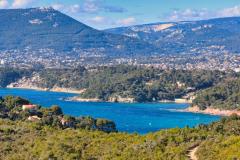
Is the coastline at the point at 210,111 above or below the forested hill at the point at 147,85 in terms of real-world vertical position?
below

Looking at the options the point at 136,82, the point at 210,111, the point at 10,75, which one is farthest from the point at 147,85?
the point at 10,75

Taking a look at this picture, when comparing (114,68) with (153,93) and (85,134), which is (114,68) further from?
(85,134)

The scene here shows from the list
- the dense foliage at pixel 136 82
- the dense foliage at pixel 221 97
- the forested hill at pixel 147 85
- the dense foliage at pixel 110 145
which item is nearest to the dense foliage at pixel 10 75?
the forested hill at pixel 147 85

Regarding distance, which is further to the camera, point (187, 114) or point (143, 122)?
point (187, 114)

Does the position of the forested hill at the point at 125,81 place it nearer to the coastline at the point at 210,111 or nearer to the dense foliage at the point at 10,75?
the dense foliage at the point at 10,75

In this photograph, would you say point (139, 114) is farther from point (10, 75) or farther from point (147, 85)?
point (10, 75)

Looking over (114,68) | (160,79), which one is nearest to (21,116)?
(160,79)

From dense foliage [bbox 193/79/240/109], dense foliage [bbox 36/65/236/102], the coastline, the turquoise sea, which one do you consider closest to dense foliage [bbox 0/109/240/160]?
the turquoise sea
